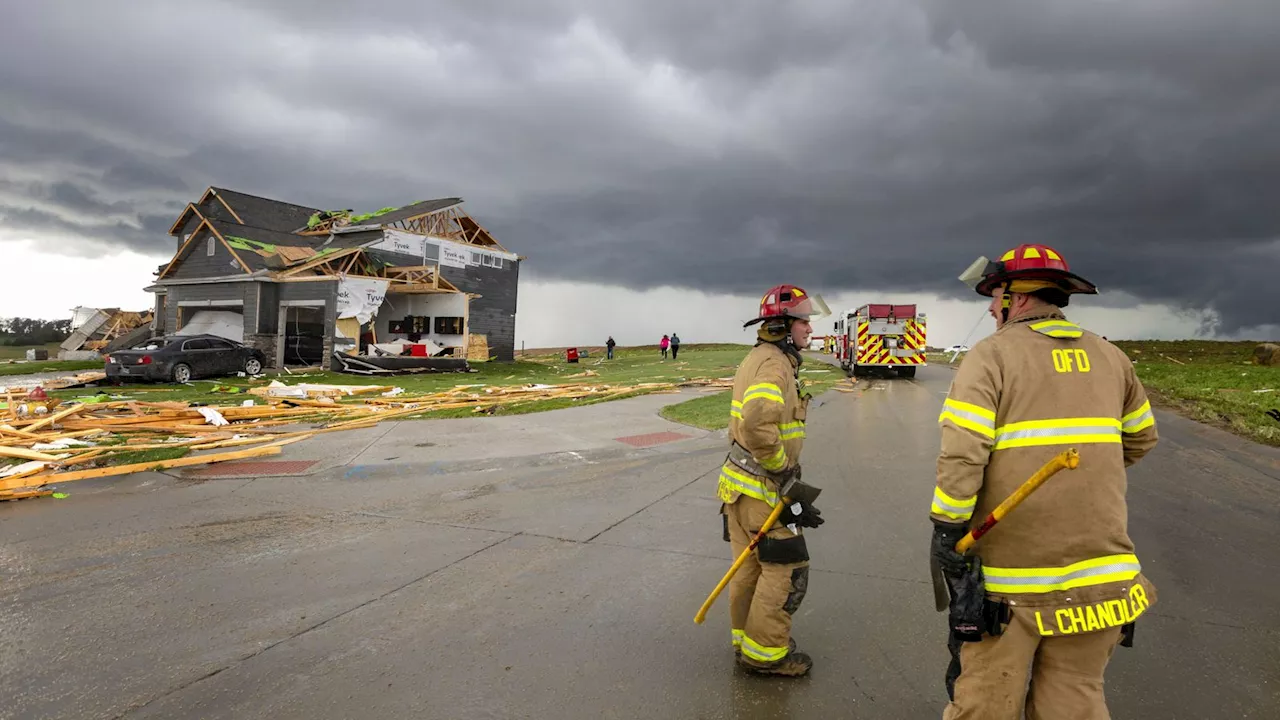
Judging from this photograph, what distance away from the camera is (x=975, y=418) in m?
2.41

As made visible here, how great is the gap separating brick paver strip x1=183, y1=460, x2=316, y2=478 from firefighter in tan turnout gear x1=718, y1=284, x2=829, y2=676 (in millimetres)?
7322

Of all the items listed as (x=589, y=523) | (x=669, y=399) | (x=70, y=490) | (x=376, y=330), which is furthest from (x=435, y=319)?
(x=589, y=523)

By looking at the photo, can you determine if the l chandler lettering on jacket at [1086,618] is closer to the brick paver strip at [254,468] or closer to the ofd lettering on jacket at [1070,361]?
the ofd lettering on jacket at [1070,361]

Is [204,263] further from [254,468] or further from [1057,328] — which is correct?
[1057,328]

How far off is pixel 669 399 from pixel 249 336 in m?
20.4

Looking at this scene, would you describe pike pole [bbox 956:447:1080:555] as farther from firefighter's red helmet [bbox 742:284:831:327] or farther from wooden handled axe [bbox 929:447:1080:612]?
firefighter's red helmet [bbox 742:284:831:327]

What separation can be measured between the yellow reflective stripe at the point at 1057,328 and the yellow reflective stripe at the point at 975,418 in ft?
1.24

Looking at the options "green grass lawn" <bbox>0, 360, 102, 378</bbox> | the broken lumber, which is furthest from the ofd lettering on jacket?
"green grass lawn" <bbox>0, 360, 102, 378</bbox>

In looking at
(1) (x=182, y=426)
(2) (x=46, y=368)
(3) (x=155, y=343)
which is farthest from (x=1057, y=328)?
(2) (x=46, y=368)

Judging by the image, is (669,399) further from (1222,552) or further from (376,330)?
(376,330)

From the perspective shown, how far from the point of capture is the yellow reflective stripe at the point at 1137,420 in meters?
2.64

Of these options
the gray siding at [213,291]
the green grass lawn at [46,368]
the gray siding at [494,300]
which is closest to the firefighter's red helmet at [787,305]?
the gray siding at [213,291]

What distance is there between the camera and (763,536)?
11.4 feet

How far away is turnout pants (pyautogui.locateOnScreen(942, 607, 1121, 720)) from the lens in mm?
2332
